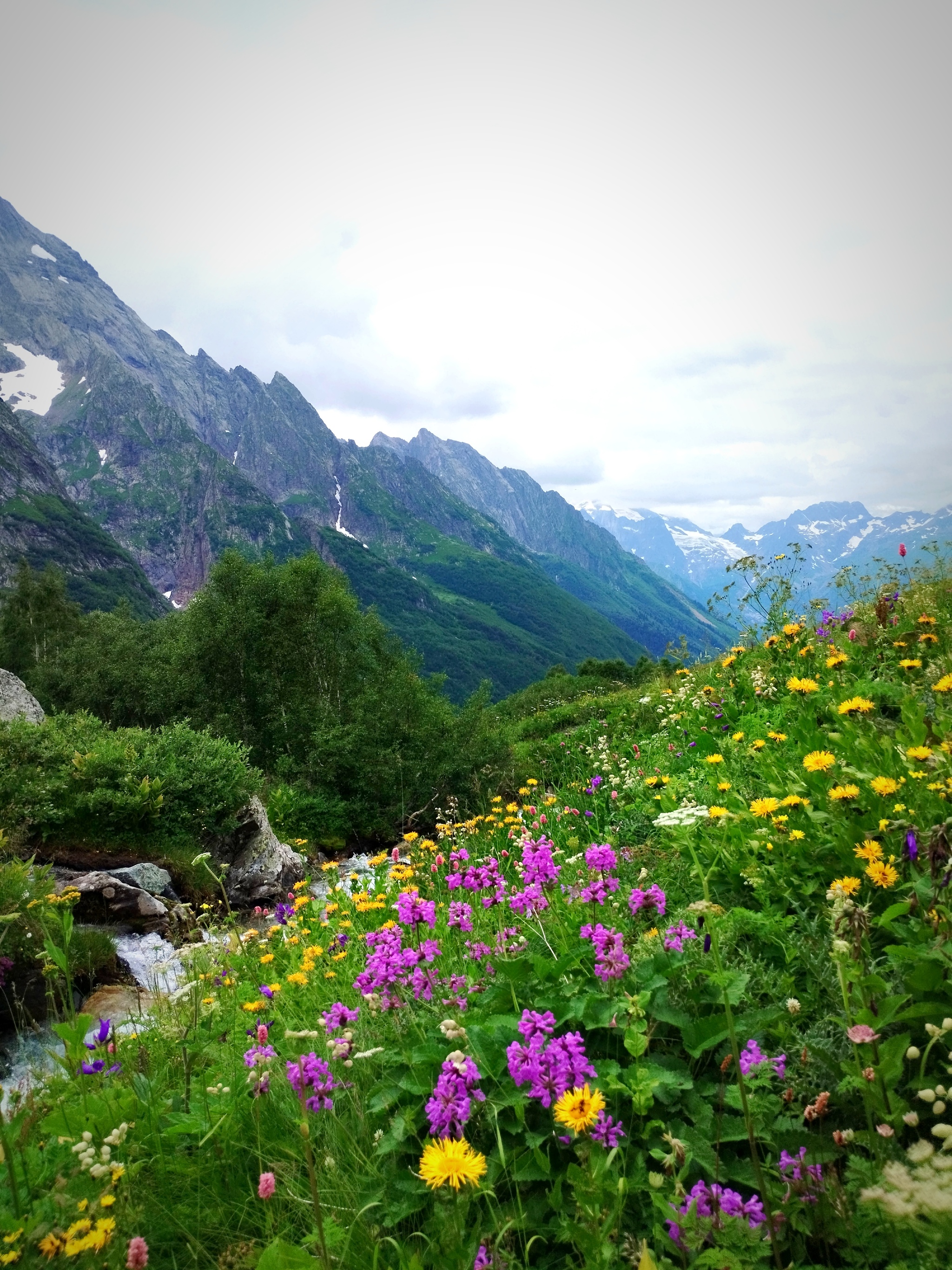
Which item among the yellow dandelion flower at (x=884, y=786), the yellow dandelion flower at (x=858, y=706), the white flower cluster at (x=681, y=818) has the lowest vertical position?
the white flower cluster at (x=681, y=818)

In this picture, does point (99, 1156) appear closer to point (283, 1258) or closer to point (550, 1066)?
point (283, 1258)

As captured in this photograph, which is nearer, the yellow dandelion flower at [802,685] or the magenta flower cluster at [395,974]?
the magenta flower cluster at [395,974]

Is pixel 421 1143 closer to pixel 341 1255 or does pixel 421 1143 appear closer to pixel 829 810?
pixel 341 1255

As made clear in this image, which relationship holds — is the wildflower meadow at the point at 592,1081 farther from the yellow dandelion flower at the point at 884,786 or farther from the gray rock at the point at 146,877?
the gray rock at the point at 146,877

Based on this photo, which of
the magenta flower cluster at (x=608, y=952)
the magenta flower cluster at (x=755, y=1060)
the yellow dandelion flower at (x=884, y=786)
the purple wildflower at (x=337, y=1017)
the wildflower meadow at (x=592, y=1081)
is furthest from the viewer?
the yellow dandelion flower at (x=884, y=786)

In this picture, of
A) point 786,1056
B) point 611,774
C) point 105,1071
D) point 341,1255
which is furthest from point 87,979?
point 786,1056

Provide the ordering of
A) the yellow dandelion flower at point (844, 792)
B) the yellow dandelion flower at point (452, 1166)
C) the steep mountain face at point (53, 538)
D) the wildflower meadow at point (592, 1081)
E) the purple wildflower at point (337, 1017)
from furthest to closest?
the steep mountain face at point (53, 538) < the yellow dandelion flower at point (844, 792) < the purple wildflower at point (337, 1017) < the wildflower meadow at point (592, 1081) < the yellow dandelion flower at point (452, 1166)

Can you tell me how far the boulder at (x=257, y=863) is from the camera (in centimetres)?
1336

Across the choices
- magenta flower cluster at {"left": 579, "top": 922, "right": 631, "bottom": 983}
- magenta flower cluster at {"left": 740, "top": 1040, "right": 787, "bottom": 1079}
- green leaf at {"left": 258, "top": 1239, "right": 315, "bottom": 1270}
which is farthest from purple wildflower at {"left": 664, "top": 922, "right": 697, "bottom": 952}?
green leaf at {"left": 258, "top": 1239, "right": 315, "bottom": 1270}

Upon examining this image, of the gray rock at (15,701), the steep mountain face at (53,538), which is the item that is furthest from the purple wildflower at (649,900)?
the steep mountain face at (53,538)

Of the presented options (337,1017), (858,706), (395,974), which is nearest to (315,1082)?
(337,1017)

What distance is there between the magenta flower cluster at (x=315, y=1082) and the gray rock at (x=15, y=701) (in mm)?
19042

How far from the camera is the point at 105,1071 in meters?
3.06

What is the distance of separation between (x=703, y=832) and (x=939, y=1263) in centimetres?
290
